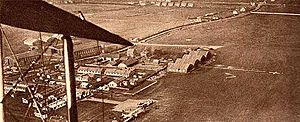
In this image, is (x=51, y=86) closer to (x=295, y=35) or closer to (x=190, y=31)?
(x=190, y=31)

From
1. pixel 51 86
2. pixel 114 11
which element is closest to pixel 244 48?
pixel 114 11

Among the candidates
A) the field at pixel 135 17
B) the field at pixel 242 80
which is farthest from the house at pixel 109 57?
the field at pixel 242 80

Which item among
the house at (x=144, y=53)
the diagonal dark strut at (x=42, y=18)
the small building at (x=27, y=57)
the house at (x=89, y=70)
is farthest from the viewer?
the house at (x=144, y=53)

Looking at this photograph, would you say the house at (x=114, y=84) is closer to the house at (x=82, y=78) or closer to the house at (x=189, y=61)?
the house at (x=82, y=78)

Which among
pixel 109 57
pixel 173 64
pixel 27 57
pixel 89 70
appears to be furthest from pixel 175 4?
pixel 27 57

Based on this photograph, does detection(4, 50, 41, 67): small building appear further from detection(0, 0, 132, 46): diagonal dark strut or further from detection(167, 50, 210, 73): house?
detection(0, 0, 132, 46): diagonal dark strut

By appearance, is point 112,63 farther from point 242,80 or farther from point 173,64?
point 242,80

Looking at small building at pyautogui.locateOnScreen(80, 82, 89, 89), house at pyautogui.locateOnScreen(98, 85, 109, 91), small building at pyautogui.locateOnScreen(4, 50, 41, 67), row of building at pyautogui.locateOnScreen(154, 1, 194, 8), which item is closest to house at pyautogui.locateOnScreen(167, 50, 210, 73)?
row of building at pyautogui.locateOnScreen(154, 1, 194, 8)
